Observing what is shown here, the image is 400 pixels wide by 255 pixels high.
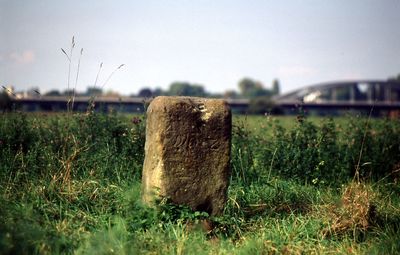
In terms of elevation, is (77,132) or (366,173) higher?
(77,132)

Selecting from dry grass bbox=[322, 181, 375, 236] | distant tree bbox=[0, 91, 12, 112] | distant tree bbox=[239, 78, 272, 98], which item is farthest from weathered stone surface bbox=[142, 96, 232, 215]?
distant tree bbox=[239, 78, 272, 98]

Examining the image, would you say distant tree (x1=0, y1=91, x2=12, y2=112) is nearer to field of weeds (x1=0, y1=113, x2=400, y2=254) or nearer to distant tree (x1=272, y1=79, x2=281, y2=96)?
field of weeds (x1=0, y1=113, x2=400, y2=254)

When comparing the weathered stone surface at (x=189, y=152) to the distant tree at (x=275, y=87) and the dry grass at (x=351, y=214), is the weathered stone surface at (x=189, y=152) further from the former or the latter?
the distant tree at (x=275, y=87)

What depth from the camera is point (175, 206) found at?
448cm

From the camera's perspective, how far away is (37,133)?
6.64 meters

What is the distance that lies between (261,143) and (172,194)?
3.19m

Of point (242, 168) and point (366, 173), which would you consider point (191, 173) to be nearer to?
point (242, 168)

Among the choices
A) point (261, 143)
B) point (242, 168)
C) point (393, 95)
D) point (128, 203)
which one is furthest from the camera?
point (393, 95)

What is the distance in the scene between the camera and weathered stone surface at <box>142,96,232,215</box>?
175 inches

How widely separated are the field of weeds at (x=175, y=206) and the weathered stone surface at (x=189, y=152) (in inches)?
7.8

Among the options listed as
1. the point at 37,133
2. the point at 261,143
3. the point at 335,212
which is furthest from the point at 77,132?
the point at 335,212

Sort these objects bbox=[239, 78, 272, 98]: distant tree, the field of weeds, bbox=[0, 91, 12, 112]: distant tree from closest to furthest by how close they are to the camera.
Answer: the field of weeds
bbox=[0, 91, 12, 112]: distant tree
bbox=[239, 78, 272, 98]: distant tree

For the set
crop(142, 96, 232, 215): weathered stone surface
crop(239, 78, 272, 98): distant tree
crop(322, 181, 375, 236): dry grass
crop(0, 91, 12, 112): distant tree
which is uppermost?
crop(239, 78, 272, 98): distant tree

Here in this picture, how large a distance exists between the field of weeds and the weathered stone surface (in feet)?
0.65
